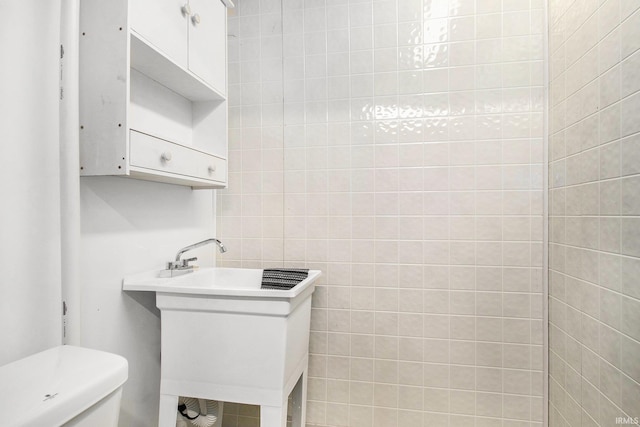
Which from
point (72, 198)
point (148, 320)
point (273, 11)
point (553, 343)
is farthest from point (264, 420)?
point (273, 11)

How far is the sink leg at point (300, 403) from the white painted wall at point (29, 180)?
3.16 ft

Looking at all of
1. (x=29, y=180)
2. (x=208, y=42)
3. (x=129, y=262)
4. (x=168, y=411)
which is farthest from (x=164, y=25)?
(x=168, y=411)

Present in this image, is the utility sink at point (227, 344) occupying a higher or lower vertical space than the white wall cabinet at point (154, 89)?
lower

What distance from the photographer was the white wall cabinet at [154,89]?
0.99 metres

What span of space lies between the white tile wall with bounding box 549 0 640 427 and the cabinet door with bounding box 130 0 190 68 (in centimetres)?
134

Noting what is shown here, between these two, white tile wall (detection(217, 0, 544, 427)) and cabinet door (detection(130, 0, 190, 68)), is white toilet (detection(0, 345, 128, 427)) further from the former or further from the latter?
white tile wall (detection(217, 0, 544, 427))

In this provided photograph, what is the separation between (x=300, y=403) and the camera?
5.09 feet

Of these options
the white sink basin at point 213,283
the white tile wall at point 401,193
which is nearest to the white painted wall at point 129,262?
the white sink basin at point 213,283

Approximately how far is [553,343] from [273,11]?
1.96 meters

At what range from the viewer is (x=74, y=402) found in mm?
629

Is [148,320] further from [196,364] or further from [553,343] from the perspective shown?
[553,343]

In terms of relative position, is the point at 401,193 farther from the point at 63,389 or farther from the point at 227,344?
the point at 63,389

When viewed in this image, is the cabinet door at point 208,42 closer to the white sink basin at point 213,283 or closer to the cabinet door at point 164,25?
the cabinet door at point 164,25

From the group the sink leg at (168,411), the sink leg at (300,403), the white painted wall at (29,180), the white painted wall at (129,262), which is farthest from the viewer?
the sink leg at (300,403)
